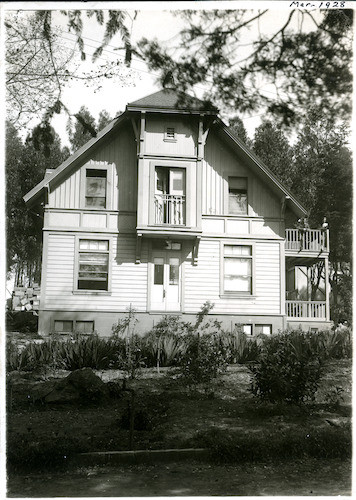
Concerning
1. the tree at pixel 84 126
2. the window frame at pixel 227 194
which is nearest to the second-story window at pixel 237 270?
the window frame at pixel 227 194

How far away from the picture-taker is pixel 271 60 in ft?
14.7

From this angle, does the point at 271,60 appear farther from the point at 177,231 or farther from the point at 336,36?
the point at 177,231

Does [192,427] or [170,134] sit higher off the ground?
[170,134]

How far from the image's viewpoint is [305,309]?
16.7ft

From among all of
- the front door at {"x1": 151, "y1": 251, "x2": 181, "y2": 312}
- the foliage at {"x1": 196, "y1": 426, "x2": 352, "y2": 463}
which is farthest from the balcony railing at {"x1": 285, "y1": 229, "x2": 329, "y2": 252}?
the foliage at {"x1": 196, "y1": 426, "x2": 352, "y2": 463}

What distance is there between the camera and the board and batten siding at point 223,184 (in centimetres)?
596

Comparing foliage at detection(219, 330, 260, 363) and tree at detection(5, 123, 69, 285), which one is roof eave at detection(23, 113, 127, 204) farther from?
foliage at detection(219, 330, 260, 363)

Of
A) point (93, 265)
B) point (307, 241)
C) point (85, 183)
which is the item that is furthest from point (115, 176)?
point (307, 241)

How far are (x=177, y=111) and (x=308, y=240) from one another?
2.10m

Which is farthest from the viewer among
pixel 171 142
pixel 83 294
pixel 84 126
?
pixel 171 142

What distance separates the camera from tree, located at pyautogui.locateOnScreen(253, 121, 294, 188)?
197 inches

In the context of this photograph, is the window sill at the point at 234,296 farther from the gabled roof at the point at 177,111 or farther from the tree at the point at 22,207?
the tree at the point at 22,207

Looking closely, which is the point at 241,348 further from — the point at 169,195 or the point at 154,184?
the point at 169,195

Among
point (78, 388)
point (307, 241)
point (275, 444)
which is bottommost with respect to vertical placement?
point (275, 444)
